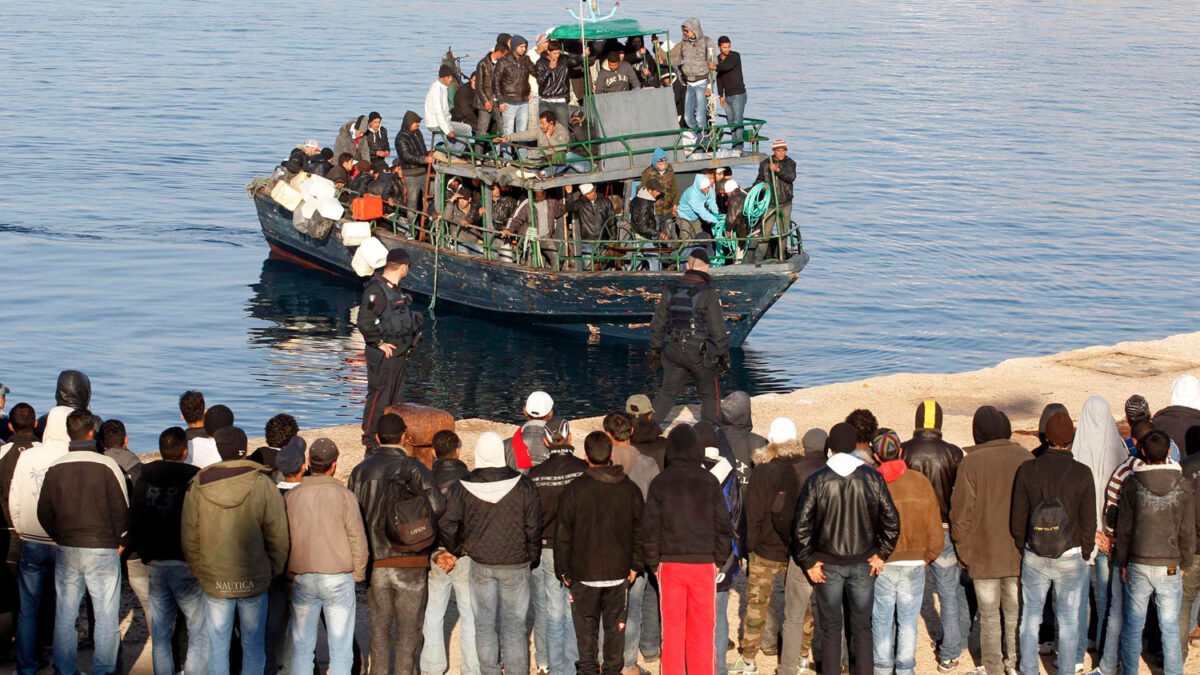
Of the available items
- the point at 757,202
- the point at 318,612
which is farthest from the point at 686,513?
the point at 757,202

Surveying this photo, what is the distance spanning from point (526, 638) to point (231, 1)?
8005 cm

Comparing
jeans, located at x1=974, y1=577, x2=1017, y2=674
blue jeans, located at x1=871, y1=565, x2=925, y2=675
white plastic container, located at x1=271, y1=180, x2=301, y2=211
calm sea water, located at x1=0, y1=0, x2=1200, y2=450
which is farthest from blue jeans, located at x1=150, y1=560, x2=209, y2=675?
white plastic container, located at x1=271, y1=180, x2=301, y2=211

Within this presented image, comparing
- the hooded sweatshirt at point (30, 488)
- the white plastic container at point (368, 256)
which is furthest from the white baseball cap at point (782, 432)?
the white plastic container at point (368, 256)

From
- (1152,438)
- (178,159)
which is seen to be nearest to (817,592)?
(1152,438)

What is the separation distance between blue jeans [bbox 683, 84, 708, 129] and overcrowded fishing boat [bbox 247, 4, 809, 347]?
2 centimetres

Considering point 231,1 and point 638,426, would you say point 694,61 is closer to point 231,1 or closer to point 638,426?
point 638,426

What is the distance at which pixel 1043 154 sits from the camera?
151ft

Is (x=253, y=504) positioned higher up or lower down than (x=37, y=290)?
lower down

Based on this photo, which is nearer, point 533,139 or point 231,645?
point 231,645

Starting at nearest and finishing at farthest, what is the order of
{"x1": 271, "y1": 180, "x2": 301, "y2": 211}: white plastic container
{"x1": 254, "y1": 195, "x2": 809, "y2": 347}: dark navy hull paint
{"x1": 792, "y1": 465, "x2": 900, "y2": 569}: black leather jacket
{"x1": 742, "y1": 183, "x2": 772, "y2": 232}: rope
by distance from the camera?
{"x1": 792, "y1": 465, "x2": 900, "y2": 569}: black leather jacket → {"x1": 742, "y1": 183, "x2": 772, "y2": 232}: rope → {"x1": 254, "y1": 195, "x2": 809, "y2": 347}: dark navy hull paint → {"x1": 271, "y1": 180, "x2": 301, "y2": 211}: white plastic container

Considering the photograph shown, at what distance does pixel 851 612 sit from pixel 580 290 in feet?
45.3

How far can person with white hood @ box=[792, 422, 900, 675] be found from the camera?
825cm

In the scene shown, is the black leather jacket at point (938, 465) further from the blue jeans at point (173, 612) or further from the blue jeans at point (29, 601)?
the blue jeans at point (29, 601)

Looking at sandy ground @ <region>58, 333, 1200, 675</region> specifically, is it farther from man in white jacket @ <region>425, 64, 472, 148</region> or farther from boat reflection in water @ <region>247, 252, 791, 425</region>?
man in white jacket @ <region>425, 64, 472, 148</region>
